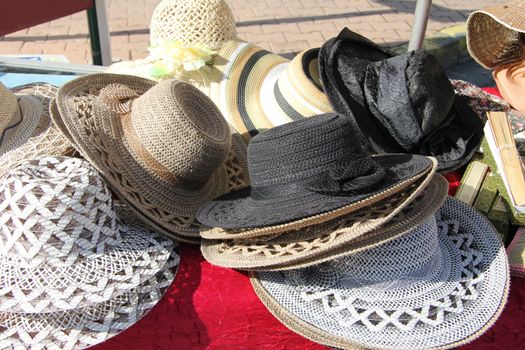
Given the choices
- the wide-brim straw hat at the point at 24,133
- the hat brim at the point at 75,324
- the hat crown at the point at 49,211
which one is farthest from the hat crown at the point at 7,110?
the hat brim at the point at 75,324

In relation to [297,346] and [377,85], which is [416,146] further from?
[297,346]

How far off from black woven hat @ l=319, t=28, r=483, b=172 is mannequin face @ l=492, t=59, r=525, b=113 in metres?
0.45

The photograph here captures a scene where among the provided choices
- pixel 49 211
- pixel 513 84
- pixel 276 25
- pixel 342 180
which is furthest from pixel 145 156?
pixel 276 25

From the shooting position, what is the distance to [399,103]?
1.61 metres

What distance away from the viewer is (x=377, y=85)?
5.56 ft

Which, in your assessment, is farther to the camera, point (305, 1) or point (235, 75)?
point (305, 1)

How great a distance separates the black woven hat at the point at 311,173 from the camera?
120 cm

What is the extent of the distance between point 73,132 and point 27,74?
152cm

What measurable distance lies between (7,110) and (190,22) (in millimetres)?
699

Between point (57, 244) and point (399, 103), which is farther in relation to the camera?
point (399, 103)

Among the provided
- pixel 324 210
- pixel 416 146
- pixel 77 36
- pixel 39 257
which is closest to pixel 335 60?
pixel 416 146

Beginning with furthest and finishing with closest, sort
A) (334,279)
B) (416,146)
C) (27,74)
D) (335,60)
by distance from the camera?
(27,74) → (335,60) → (416,146) → (334,279)

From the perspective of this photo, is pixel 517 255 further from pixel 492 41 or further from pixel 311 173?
pixel 492 41

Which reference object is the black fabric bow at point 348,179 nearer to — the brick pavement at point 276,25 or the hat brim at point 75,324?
the hat brim at point 75,324
